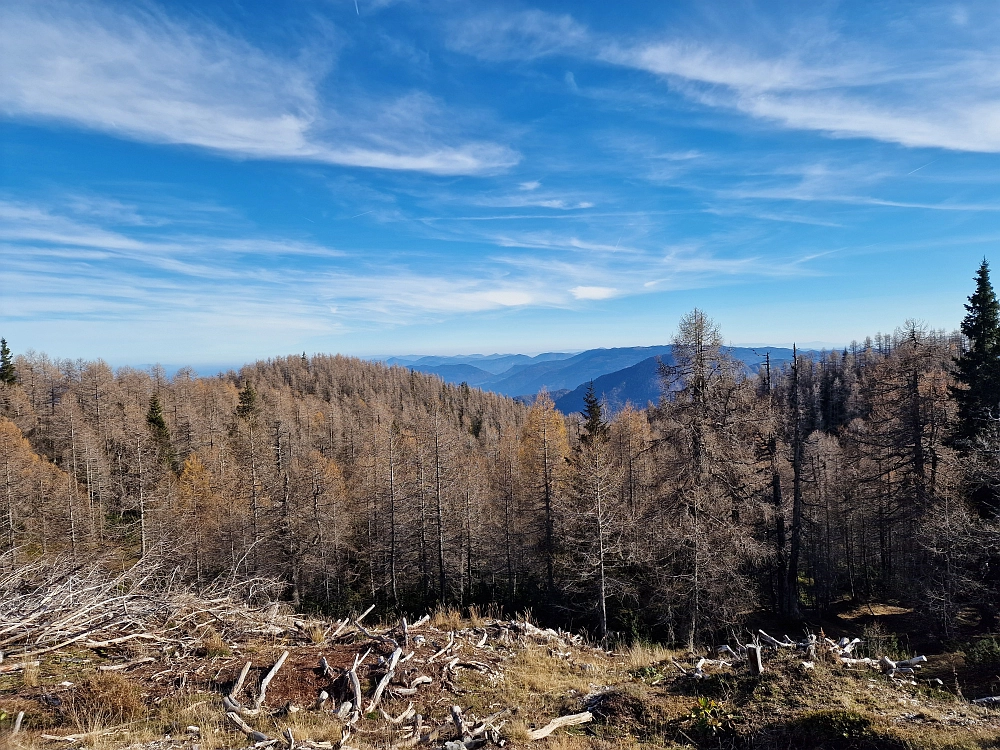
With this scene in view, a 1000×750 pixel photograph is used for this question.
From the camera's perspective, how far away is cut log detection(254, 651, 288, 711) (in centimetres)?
598

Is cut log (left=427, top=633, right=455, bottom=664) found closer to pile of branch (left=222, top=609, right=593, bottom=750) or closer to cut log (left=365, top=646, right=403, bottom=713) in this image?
pile of branch (left=222, top=609, right=593, bottom=750)

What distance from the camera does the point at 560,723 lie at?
6125 millimetres

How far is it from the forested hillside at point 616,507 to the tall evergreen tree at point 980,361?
0.19 meters

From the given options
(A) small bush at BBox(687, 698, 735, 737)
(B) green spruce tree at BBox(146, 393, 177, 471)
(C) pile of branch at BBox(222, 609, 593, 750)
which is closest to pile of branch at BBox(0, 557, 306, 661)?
(C) pile of branch at BBox(222, 609, 593, 750)

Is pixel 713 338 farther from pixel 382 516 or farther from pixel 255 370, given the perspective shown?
pixel 255 370

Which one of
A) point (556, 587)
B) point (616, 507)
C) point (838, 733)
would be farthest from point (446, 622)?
point (556, 587)

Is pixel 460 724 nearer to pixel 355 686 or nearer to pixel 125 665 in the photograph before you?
pixel 355 686

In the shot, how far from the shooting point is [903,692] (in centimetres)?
696

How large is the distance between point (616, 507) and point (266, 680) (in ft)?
67.2

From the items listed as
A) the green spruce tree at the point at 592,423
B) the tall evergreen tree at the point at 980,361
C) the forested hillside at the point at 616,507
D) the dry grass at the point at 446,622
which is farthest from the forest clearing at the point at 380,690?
the green spruce tree at the point at 592,423

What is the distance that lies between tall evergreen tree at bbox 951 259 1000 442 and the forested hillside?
19 centimetres

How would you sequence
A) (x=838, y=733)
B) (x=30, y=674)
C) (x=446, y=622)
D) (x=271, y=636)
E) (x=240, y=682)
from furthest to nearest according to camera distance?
(x=446, y=622), (x=271, y=636), (x=240, y=682), (x=30, y=674), (x=838, y=733)

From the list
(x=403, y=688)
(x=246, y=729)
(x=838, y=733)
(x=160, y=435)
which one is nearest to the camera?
(x=246, y=729)

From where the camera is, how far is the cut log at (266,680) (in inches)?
235
